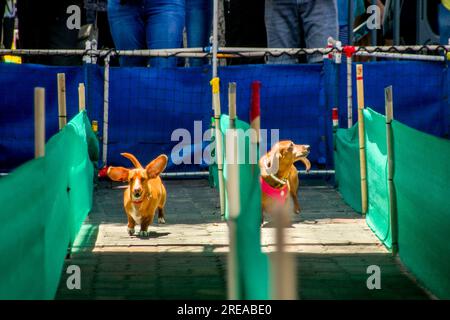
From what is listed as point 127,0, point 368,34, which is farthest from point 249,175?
point 368,34

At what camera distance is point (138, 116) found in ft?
45.9

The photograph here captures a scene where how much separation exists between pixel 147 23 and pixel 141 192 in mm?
4200

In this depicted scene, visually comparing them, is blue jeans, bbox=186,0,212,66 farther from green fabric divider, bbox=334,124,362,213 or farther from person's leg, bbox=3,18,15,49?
person's leg, bbox=3,18,15,49

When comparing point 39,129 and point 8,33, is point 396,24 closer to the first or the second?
point 8,33

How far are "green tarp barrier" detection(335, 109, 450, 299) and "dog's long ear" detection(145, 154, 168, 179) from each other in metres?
1.98

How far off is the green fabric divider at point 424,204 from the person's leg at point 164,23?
456 centimetres

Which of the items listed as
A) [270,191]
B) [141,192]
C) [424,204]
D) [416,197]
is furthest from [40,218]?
[270,191]

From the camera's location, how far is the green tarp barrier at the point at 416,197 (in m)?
7.20

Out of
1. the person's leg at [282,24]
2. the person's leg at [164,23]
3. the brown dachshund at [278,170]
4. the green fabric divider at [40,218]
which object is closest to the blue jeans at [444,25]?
the person's leg at [282,24]

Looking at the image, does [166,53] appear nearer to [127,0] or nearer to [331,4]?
[127,0]

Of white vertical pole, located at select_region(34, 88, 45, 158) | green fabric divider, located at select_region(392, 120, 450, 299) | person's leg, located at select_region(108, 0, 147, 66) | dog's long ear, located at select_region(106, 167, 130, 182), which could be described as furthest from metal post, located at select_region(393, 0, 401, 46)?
white vertical pole, located at select_region(34, 88, 45, 158)

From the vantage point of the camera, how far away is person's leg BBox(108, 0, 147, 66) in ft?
43.3
